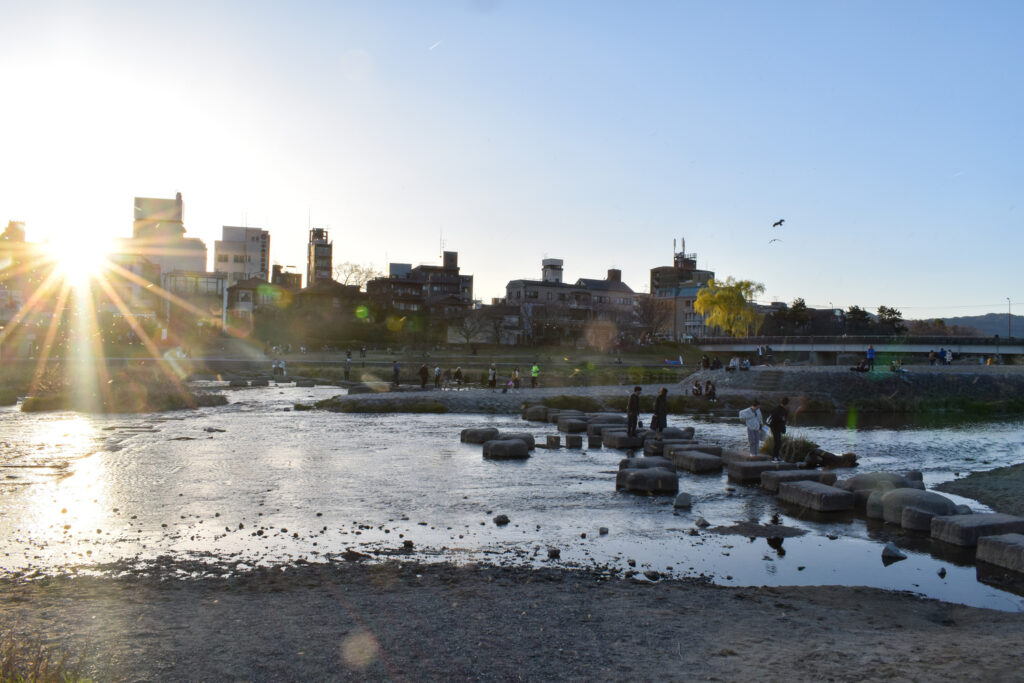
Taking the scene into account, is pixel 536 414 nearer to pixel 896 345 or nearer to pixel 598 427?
pixel 598 427

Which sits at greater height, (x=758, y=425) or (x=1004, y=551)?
(x=758, y=425)

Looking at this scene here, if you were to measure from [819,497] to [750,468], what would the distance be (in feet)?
11.1

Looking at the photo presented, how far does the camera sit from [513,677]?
715 centimetres

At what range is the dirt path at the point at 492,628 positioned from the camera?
7270 millimetres

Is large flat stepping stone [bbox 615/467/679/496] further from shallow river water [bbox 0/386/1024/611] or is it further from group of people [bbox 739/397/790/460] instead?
group of people [bbox 739/397/790/460]

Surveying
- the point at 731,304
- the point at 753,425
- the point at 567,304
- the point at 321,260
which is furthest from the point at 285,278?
the point at 753,425

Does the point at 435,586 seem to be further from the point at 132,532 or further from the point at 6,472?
the point at 6,472

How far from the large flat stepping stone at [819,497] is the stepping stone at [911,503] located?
862mm

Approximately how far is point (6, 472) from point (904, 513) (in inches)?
845

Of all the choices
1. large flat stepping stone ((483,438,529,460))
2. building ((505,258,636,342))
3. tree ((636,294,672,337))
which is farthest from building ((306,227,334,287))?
large flat stepping stone ((483,438,529,460))

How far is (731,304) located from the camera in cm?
10750

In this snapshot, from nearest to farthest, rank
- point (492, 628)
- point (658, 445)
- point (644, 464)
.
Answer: point (492, 628), point (644, 464), point (658, 445)

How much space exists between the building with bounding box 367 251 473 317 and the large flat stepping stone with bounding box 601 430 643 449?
7844cm

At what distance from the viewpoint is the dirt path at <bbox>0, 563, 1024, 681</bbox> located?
7270mm
